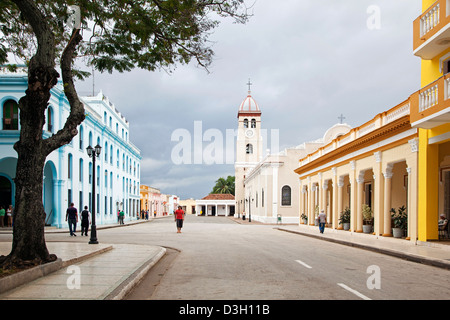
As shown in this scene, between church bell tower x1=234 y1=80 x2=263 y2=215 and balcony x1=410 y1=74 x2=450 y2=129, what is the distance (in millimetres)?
64374

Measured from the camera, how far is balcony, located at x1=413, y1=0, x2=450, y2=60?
15.3m

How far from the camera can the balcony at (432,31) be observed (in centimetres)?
1527

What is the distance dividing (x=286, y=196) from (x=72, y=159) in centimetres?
2740

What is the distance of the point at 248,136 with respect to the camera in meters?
81.8

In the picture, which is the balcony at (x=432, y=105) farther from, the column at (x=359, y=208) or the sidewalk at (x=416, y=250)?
the column at (x=359, y=208)

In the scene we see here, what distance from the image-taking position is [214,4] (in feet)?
37.8

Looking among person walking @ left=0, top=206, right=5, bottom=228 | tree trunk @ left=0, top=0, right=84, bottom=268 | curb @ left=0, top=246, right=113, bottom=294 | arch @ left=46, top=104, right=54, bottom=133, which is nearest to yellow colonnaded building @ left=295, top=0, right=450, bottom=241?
tree trunk @ left=0, top=0, right=84, bottom=268

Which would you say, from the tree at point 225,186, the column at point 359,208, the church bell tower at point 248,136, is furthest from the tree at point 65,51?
the tree at point 225,186

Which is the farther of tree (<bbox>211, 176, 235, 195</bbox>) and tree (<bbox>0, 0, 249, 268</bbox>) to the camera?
tree (<bbox>211, 176, 235, 195</bbox>)

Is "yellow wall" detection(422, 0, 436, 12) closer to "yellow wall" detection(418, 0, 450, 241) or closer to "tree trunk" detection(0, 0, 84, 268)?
"yellow wall" detection(418, 0, 450, 241)

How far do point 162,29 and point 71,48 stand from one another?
8.31 feet

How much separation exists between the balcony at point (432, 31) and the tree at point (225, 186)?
119499 mm
